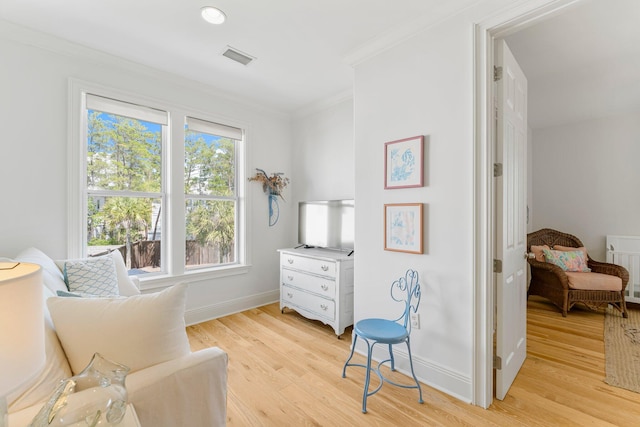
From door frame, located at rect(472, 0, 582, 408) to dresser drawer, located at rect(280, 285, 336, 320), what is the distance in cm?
136

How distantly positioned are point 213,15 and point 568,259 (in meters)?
4.74

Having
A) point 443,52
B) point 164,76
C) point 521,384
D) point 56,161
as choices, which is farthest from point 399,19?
point 56,161

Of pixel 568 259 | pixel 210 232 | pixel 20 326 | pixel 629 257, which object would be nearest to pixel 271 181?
pixel 210 232

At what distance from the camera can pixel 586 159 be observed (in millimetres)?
4215

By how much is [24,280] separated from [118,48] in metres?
2.66

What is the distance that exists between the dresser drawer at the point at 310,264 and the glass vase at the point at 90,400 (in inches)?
81.2

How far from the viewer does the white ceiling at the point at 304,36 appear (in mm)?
1967

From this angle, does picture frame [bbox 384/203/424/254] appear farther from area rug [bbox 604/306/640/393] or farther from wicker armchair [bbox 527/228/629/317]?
wicker armchair [bbox 527/228/629/317]

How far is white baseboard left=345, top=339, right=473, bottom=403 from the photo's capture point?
1.86 m

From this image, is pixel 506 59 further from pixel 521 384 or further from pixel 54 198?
pixel 54 198

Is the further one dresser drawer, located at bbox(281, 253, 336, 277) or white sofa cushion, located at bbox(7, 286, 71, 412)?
dresser drawer, located at bbox(281, 253, 336, 277)

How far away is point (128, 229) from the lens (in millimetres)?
2883

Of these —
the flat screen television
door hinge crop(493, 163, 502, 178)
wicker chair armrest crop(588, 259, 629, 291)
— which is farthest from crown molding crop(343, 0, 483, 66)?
wicker chair armrest crop(588, 259, 629, 291)

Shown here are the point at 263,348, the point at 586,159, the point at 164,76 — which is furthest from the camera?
the point at 586,159
